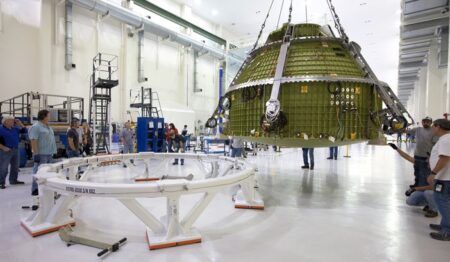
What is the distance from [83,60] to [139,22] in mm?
3186

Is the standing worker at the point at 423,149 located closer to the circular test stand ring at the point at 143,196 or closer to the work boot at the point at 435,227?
the work boot at the point at 435,227

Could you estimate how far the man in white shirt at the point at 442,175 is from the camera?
2.99 metres

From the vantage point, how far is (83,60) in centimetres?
1199

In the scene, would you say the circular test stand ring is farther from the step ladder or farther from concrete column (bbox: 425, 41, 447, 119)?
concrete column (bbox: 425, 41, 447, 119)

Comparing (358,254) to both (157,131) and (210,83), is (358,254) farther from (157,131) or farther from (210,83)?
(210,83)

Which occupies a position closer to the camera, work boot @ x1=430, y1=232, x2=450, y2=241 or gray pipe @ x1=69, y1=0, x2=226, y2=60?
work boot @ x1=430, y1=232, x2=450, y2=241

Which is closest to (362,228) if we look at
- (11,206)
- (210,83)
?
(11,206)

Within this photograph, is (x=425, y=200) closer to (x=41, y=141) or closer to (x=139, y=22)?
(x=41, y=141)

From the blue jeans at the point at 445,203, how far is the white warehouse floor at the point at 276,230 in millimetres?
228

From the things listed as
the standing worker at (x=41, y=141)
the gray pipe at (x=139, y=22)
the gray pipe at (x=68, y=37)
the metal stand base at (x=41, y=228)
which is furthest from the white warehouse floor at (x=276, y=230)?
the gray pipe at (x=139, y=22)

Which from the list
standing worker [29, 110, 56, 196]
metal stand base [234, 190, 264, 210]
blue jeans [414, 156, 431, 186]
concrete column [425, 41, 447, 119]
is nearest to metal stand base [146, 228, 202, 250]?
metal stand base [234, 190, 264, 210]

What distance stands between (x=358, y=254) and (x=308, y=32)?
3.56 m

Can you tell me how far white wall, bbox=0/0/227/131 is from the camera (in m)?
9.88

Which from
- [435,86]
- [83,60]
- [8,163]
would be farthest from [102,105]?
[435,86]
